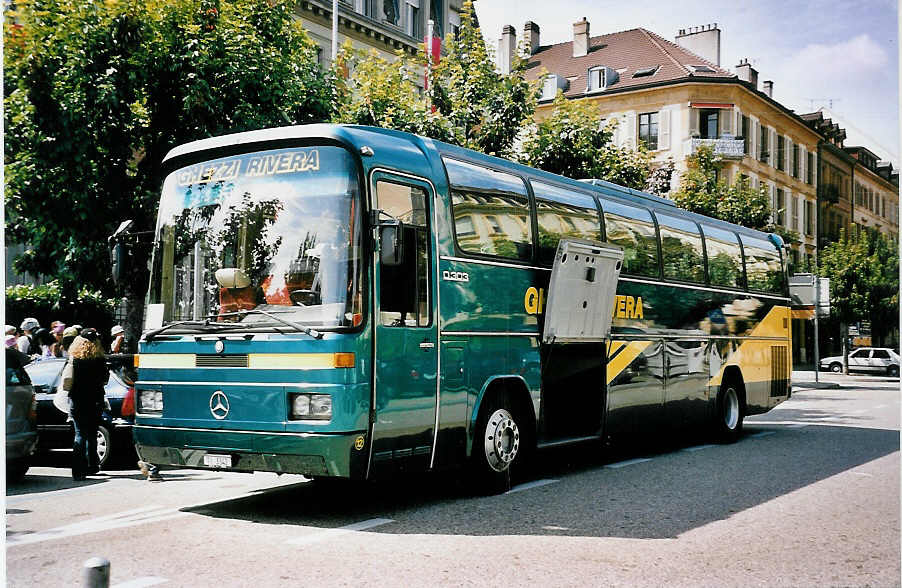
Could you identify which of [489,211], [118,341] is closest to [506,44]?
[118,341]

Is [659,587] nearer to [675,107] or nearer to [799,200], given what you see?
[675,107]

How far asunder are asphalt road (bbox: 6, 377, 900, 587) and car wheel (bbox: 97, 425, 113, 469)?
388 mm

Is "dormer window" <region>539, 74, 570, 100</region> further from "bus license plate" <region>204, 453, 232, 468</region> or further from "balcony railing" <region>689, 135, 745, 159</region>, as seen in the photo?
"bus license plate" <region>204, 453, 232, 468</region>

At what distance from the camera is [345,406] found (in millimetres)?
7828

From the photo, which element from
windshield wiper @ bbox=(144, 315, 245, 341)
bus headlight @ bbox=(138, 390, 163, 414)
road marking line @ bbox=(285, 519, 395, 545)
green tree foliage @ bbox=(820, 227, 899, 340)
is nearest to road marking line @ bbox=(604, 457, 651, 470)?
road marking line @ bbox=(285, 519, 395, 545)

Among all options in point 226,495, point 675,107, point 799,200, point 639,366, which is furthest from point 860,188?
point 226,495

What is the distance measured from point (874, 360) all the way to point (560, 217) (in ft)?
140

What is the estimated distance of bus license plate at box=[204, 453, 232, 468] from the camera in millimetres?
8203

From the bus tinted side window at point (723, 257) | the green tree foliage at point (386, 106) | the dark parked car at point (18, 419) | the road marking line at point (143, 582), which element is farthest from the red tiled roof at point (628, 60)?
the road marking line at point (143, 582)

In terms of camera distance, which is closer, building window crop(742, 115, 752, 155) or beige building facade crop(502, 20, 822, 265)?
beige building facade crop(502, 20, 822, 265)

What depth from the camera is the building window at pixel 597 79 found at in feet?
188

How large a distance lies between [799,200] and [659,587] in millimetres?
61077

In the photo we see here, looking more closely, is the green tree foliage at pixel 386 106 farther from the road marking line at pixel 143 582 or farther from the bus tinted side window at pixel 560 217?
the road marking line at pixel 143 582

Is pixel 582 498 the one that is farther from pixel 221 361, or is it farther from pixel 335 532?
pixel 221 361
